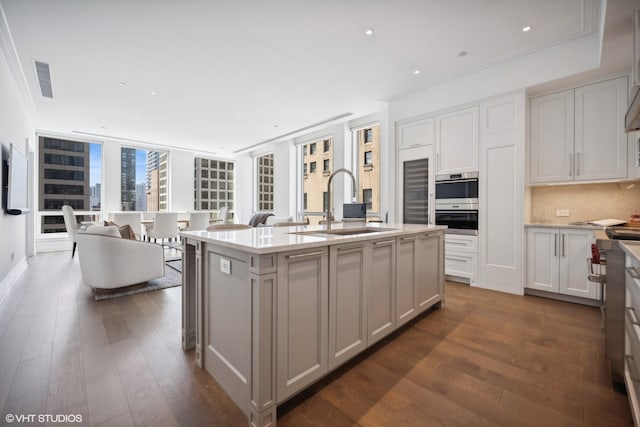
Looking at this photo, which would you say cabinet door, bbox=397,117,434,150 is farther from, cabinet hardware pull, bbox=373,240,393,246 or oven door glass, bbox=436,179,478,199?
cabinet hardware pull, bbox=373,240,393,246

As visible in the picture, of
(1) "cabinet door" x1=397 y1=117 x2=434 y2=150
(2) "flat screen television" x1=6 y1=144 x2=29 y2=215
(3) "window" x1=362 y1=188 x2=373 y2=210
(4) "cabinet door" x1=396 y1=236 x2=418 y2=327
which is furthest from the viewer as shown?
(3) "window" x1=362 y1=188 x2=373 y2=210

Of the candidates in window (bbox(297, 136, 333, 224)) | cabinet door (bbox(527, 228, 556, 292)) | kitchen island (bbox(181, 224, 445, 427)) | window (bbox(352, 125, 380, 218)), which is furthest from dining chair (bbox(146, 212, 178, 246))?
cabinet door (bbox(527, 228, 556, 292))

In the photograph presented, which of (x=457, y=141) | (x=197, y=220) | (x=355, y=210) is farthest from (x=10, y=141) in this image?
(x=457, y=141)

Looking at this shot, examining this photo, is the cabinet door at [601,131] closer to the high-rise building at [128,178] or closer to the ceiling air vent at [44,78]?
the ceiling air vent at [44,78]

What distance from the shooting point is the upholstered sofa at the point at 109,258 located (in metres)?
3.00

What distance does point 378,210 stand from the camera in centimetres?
536

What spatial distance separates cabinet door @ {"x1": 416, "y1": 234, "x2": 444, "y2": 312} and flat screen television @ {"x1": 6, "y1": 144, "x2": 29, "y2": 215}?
4765 millimetres

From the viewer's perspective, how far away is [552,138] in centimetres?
321

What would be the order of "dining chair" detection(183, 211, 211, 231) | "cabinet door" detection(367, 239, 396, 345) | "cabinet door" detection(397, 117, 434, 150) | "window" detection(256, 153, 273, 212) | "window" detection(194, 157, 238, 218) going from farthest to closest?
"window" detection(194, 157, 238, 218) < "window" detection(256, 153, 273, 212) < "dining chair" detection(183, 211, 211, 231) < "cabinet door" detection(397, 117, 434, 150) < "cabinet door" detection(367, 239, 396, 345)

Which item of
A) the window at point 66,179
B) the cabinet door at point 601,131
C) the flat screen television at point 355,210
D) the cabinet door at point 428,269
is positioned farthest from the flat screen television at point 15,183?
the cabinet door at point 601,131

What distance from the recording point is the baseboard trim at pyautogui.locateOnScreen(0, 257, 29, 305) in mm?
3013

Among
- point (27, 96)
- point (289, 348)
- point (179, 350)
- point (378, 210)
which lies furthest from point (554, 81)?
point (27, 96)

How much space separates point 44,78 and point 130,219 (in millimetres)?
3008

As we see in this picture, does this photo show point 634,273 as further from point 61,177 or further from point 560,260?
point 61,177
